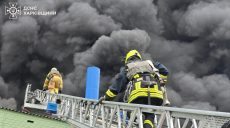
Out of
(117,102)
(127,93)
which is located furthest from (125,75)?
(117,102)

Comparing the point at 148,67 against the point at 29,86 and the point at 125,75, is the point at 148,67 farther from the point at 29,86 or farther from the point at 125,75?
the point at 29,86

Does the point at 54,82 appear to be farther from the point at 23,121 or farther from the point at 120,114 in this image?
the point at 120,114

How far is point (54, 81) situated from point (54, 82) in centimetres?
11

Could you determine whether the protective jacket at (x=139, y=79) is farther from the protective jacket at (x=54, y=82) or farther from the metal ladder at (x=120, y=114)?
the protective jacket at (x=54, y=82)

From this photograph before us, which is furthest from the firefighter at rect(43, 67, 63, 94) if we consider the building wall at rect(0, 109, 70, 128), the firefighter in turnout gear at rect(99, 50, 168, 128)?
A: the firefighter in turnout gear at rect(99, 50, 168, 128)

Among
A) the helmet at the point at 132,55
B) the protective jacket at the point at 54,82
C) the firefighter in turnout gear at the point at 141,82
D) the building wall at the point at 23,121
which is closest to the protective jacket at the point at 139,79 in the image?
the firefighter in turnout gear at the point at 141,82

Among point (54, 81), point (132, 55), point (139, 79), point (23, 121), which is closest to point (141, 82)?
point (139, 79)

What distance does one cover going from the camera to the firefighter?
48.4 feet

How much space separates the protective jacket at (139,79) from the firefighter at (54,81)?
8.34m

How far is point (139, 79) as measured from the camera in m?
6.07

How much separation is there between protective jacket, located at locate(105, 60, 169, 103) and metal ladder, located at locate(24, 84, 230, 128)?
29 cm

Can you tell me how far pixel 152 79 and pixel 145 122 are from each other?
83cm

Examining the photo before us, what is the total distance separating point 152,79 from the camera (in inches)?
241

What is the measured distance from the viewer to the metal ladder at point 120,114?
4.31 m
